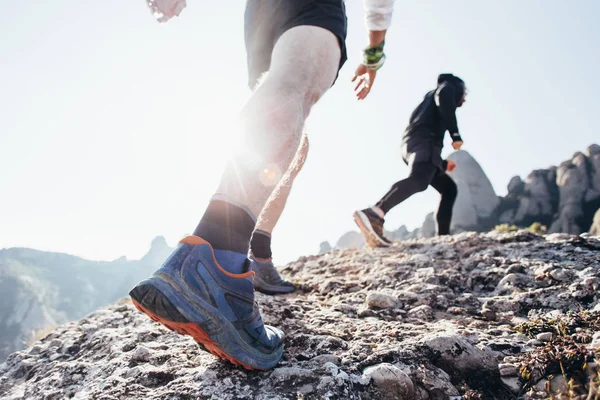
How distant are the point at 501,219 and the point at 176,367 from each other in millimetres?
45187

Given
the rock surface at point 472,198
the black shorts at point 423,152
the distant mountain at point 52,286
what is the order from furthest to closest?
1. the distant mountain at point 52,286
2. the rock surface at point 472,198
3. the black shorts at point 423,152

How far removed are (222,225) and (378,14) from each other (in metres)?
1.53

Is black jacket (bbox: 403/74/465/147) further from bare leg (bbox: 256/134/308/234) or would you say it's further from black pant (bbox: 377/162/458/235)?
bare leg (bbox: 256/134/308/234)

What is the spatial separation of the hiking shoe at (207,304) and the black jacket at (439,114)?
15.2 feet

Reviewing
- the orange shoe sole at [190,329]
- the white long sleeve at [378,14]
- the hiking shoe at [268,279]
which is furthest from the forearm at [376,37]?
the orange shoe sole at [190,329]

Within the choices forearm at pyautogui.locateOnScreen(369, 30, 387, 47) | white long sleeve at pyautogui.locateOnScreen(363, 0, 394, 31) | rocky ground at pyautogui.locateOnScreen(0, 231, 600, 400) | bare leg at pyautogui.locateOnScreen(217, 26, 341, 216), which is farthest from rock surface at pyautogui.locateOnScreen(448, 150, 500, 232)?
bare leg at pyautogui.locateOnScreen(217, 26, 341, 216)

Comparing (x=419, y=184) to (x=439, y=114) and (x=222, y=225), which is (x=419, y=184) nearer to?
(x=439, y=114)

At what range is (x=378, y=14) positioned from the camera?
6.39 feet

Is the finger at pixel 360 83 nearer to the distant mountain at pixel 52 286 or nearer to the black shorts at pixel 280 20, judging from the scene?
the black shorts at pixel 280 20

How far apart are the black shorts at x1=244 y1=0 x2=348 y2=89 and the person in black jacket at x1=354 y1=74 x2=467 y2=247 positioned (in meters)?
3.16

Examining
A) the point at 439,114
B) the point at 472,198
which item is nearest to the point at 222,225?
the point at 439,114

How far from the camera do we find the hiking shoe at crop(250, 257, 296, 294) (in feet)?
8.46

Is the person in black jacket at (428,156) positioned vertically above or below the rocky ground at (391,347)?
above

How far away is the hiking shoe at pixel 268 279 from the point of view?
258cm
